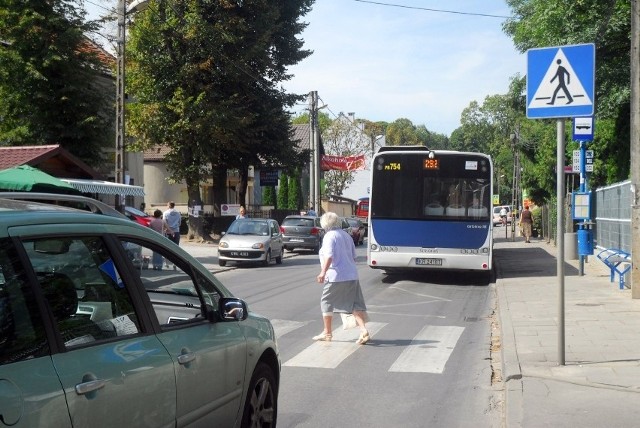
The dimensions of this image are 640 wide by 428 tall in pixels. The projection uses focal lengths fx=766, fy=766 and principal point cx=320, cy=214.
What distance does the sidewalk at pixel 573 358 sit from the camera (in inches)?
250

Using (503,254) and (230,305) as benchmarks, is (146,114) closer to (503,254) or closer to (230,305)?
(503,254)

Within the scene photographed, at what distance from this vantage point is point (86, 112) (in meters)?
28.7

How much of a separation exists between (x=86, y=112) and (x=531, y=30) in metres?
16.4

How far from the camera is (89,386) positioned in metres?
3.28

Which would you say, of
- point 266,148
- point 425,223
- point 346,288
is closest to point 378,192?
point 425,223

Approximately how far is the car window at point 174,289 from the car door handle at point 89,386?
93 cm

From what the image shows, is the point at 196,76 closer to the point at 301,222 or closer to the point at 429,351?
the point at 301,222

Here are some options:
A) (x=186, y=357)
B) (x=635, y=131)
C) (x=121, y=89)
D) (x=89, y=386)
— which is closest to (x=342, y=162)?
(x=121, y=89)

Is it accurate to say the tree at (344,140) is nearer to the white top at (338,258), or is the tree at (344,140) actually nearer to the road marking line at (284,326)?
the road marking line at (284,326)

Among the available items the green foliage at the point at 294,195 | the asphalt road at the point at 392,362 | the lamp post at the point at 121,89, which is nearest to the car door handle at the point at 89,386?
the asphalt road at the point at 392,362

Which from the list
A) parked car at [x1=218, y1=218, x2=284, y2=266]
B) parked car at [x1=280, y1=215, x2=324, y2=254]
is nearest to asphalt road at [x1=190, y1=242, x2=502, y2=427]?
parked car at [x1=218, y1=218, x2=284, y2=266]

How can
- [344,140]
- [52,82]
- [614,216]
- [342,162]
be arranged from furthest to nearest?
[344,140] → [342,162] → [52,82] → [614,216]

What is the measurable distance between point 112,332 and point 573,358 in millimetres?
6105

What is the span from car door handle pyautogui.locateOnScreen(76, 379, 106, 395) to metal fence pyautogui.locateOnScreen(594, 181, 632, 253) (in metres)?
14.3
